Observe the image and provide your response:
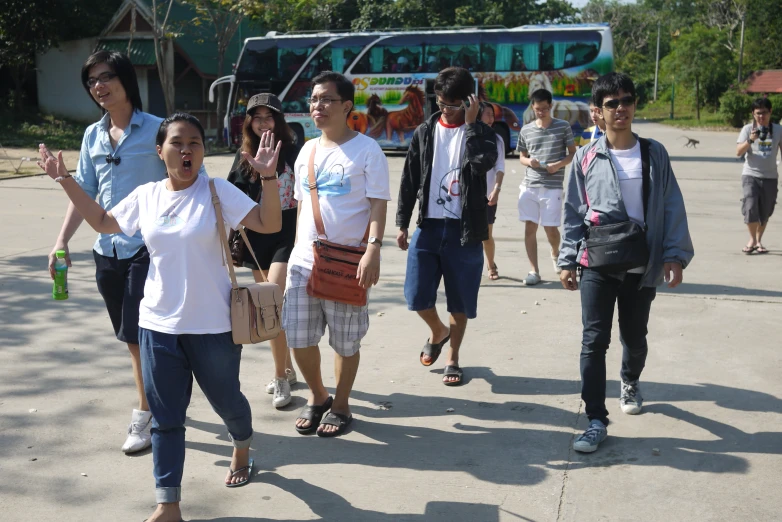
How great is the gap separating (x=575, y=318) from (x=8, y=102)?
31.5m

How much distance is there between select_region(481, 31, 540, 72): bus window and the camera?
80.5 ft

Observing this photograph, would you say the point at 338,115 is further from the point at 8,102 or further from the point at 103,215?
the point at 8,102

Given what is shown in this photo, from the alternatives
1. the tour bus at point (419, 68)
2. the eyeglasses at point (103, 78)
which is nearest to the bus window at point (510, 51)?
the tour bus at point (419, 68)

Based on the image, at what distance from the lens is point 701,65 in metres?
55.6

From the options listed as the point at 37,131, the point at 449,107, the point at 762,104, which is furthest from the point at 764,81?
the point at 449,107

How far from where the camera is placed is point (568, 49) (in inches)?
955

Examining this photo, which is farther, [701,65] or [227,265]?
[701,65]

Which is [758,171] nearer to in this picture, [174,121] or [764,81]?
[174,121]

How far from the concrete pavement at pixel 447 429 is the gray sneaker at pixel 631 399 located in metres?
0.07

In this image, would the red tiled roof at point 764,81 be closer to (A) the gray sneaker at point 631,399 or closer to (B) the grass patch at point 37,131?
(B) the grass patch at point 37,131

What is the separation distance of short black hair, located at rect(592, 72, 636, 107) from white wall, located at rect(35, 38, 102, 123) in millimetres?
32394

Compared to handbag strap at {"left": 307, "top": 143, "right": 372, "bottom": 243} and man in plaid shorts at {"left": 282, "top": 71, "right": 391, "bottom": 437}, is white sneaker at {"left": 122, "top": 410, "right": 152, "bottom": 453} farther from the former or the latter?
handbag strap at {"left": 307, "top": 143, "right": 372, "bottom": 243}

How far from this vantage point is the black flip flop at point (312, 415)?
176 inches

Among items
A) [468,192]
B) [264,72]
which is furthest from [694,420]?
[264,72]
